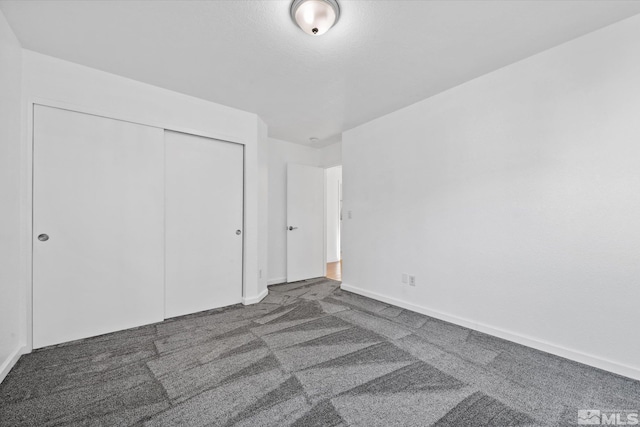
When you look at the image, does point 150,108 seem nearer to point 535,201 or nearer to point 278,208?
point 278,208

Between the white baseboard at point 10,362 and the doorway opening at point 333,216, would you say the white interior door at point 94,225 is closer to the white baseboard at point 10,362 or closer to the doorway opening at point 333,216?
the white baseboard at point 10,362

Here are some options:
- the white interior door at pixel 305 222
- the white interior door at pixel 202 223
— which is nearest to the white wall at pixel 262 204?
the white interior door at pixel 202 223

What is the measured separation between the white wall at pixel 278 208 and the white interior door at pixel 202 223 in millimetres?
1065

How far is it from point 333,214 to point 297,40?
4740 mm

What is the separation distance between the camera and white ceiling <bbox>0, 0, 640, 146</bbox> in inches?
69.7

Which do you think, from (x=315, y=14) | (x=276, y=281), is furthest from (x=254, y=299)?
(x=315, y=14)

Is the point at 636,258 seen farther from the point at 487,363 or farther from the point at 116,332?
the point at 116,332

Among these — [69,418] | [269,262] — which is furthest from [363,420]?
[269,262]

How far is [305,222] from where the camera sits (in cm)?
480

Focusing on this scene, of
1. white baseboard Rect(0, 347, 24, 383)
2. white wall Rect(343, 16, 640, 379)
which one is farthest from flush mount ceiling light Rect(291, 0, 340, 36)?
white baseboard Rect(0, 347, 24, 383)

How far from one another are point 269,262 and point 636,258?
159 inches

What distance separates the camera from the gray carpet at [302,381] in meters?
1.50

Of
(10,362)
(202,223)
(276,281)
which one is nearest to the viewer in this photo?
(10,362)

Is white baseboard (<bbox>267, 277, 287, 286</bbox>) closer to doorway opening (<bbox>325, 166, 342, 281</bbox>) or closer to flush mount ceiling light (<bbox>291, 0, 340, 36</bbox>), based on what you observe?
doorway opening (<bbox>325, 166, 342, 281</bbox>)
